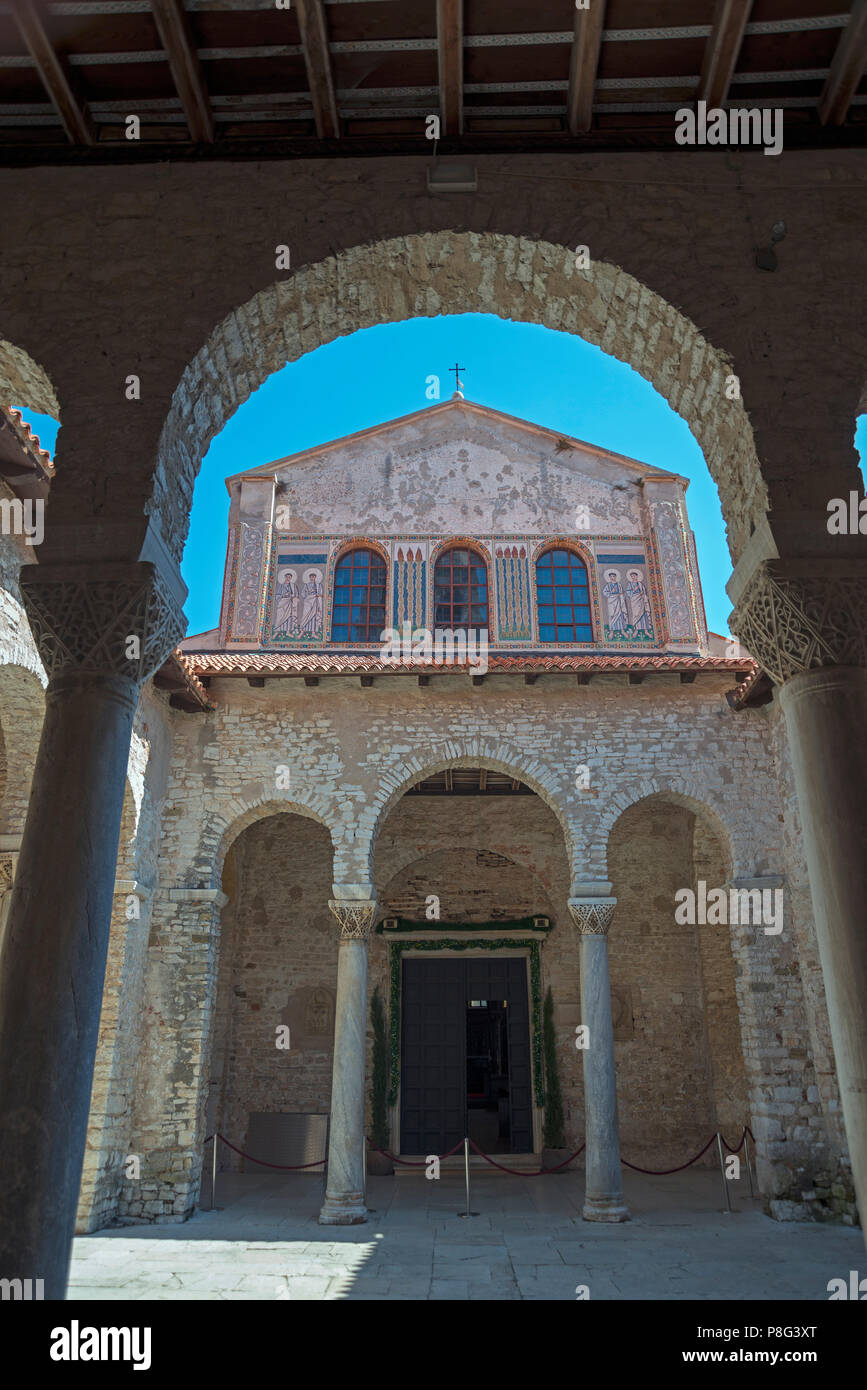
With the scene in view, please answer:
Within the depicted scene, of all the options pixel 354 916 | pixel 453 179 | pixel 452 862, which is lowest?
pixel 354 916

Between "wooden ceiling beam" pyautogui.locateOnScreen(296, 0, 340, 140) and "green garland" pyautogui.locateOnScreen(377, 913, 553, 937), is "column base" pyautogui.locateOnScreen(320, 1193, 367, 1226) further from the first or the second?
"wooden ceiling beam" pyautogui.locateOnScreen(296, 0, 340, 140)

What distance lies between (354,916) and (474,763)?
2382 mm

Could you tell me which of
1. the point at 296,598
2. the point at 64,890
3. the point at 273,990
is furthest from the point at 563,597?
the point at 64,890

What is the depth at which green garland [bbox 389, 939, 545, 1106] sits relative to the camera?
12.9 metres

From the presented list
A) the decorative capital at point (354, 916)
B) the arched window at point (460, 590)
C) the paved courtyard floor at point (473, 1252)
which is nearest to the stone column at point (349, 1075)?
the decorative capital at point (354, 916)

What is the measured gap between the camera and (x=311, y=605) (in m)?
13.7

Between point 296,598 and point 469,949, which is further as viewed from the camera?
point 296,598

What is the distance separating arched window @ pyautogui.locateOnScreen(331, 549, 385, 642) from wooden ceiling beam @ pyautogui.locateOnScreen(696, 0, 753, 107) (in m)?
9.30

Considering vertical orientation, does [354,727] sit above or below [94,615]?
above

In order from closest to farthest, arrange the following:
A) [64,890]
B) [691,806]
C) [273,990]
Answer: [64,890]
[691,806]
[273,990]

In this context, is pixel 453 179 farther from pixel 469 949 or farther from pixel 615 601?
pixel 469 949

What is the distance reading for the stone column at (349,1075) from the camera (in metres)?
9.12

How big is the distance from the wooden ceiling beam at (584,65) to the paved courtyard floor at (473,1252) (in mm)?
7515

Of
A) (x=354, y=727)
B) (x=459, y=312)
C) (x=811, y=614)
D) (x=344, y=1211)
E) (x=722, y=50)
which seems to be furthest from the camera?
(x=354, y=727)
